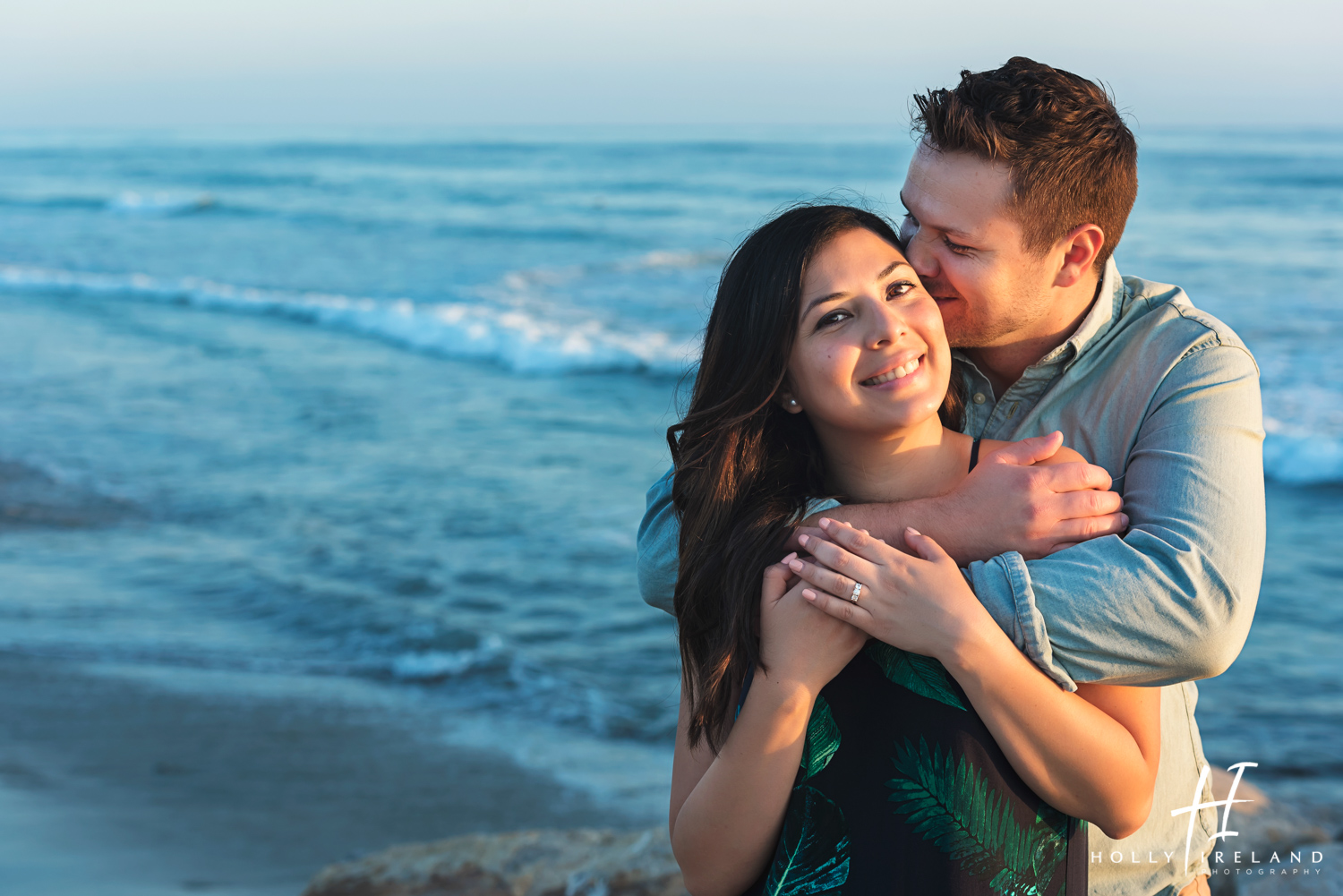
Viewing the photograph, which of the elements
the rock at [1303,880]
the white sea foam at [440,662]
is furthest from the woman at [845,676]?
the white sea foam at [440,662]

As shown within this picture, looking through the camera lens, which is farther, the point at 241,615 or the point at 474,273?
the point at 474,273

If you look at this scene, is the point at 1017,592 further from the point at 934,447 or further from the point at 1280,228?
the point at 1280,228

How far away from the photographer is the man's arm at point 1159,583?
5.86ft

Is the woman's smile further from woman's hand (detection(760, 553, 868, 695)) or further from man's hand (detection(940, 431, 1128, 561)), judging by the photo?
woman's hand (detection(760, 553, 868, 695))

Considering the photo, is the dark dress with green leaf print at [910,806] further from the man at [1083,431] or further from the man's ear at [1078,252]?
the man's ear at [1078,252]

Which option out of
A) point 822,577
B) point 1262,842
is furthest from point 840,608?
point 1262,842

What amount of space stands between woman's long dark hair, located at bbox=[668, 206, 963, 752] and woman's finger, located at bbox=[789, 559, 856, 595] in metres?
0.10

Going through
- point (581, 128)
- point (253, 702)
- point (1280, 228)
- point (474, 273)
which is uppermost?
point (581, 128)

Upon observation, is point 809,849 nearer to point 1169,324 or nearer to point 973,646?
point 973,646

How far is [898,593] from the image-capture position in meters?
1.82

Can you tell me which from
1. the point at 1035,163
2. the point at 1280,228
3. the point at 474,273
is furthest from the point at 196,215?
the point at 1035,163

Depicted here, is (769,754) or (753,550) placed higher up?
(753,550)

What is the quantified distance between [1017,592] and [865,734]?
1.17ft

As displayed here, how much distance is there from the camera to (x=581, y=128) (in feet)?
217
